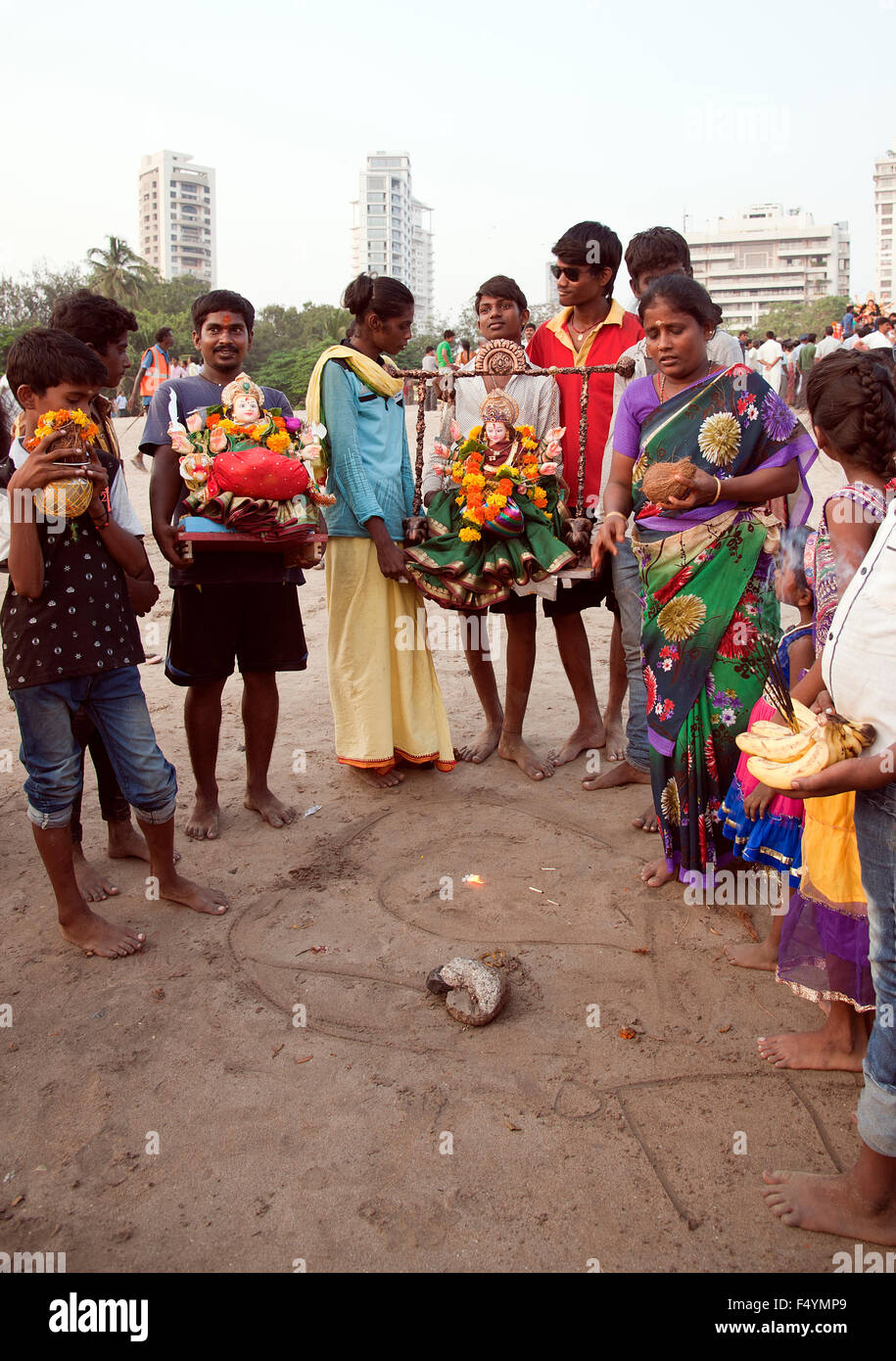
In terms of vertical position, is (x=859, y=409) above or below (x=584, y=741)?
above

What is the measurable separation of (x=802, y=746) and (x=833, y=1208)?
3.33 feet

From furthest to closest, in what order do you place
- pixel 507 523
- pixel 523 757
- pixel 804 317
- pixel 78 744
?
pixel 804 317
pixel 523 757
pixel 507 523
pixel 78 744

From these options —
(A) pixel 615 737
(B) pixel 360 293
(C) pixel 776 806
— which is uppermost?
A: (B) pixel 360 293

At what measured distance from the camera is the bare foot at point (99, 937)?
3.20 m

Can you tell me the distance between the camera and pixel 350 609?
459 cm

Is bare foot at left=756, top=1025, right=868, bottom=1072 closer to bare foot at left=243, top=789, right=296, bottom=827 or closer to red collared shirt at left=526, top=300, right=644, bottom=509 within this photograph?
bare foot at left=243, top=789, right=296, bottom=827

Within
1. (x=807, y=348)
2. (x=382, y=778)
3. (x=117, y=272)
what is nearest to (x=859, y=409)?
(x=382, y=778)

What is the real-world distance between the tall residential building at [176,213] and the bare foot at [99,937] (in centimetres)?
12344

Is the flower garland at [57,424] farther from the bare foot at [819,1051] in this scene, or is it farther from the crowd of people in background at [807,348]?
the crowd of people in background at [807,348]

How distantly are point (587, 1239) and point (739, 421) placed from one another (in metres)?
2.48

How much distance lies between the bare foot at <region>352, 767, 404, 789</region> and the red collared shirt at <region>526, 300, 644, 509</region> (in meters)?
1.59

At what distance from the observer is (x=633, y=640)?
14.5 ft

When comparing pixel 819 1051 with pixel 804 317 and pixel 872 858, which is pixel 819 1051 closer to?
pixel 872 858
